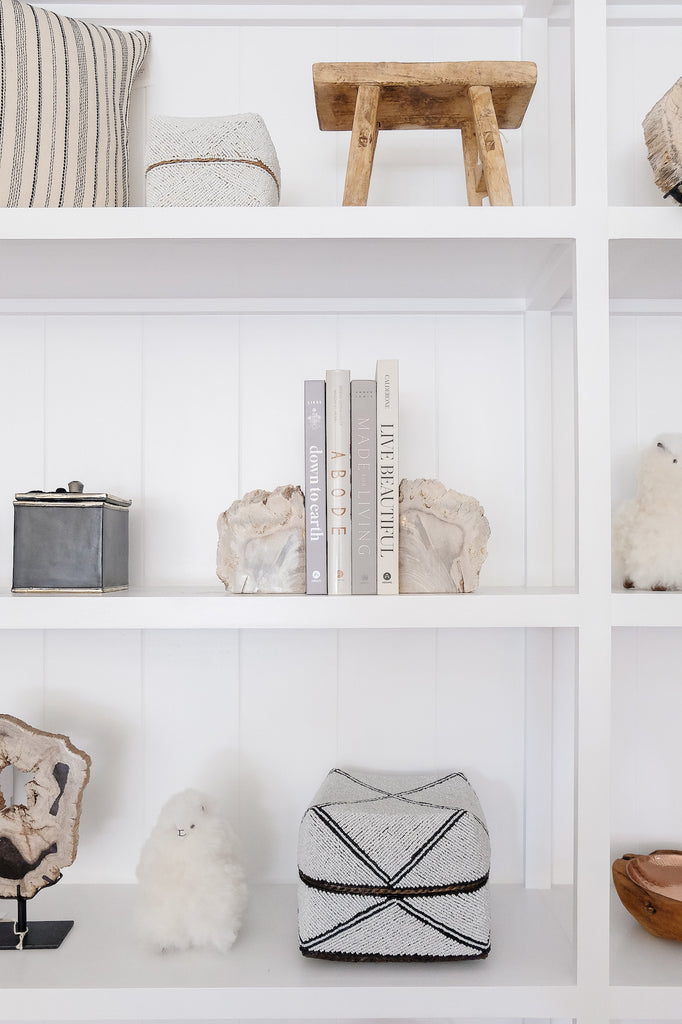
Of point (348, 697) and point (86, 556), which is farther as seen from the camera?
point (348, 697)

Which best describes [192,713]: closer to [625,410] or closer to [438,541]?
[438,541]

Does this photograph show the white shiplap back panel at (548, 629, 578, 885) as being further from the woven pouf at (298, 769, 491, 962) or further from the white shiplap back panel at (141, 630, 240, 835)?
the white shiplap back panel at (141, 630, 240, 835)

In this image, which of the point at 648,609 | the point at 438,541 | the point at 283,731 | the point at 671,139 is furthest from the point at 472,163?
the point at 283,731

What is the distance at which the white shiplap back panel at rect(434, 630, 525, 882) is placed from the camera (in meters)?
1.19

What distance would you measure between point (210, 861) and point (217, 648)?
1.01 feet

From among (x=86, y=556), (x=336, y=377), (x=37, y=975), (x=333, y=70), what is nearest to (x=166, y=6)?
(x=333, y=70)

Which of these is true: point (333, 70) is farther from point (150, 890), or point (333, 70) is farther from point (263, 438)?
point (150, 890)

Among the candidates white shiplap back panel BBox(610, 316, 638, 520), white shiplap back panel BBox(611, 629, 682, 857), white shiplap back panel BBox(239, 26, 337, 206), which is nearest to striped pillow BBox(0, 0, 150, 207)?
white shiplap back panel BBox(239, 26, 337, 206)

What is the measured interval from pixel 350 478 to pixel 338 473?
0.6 inches

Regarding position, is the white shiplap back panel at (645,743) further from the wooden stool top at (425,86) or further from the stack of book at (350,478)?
the wooden stool top at (425,86)

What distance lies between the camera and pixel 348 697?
3.95 feet

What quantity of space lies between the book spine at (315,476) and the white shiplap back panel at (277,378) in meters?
0.25

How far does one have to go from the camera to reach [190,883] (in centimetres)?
99

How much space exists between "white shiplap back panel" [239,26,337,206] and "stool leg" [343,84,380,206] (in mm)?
227
